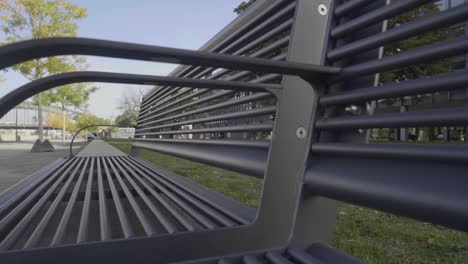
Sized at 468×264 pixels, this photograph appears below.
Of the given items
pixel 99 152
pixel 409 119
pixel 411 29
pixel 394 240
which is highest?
pixel 411 29

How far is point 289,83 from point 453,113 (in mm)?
692

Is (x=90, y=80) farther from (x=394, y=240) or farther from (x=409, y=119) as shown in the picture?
(x=394, y=240)

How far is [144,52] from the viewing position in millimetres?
943

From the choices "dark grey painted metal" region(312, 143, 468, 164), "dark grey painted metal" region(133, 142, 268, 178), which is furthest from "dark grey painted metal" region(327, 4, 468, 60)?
"dark grey painted metal" region(133, 142, 268, 178)

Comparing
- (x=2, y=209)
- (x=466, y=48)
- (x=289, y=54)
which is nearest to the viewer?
(x=466, y=48)

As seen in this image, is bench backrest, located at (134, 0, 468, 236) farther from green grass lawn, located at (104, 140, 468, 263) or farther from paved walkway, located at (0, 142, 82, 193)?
paved walkway, located at (0, 142, 82, 193)

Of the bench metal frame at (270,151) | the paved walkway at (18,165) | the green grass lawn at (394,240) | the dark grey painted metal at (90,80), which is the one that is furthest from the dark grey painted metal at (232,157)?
the paved walkway at (18,165)

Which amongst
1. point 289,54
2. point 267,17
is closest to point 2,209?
point 289,54

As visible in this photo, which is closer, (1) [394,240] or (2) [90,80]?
(2) [90,80]

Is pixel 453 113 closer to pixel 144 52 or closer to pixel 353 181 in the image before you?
pixel 353 181

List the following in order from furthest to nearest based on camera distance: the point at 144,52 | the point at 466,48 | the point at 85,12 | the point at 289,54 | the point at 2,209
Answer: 1. the point at 85,12
2. the point at 2,209
3. the point at 289,54
4. the point at 144,52
5. the point at 466,48

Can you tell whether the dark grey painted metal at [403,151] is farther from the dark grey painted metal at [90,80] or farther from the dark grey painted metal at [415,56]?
the dark grey painted metal at [90,80]

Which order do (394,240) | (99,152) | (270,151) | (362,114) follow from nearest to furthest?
(362,114) < (270,151) < (394,240) < (99,152)

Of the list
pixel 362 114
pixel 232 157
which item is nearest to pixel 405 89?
pixel 362 114
